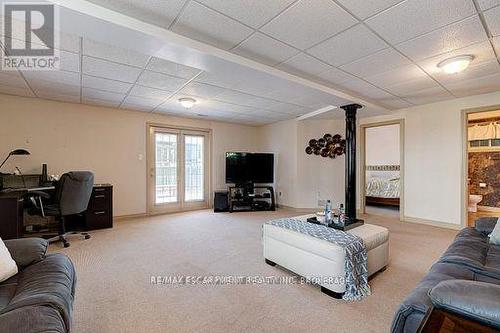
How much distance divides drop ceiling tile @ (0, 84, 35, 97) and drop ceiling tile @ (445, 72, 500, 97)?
6.62m

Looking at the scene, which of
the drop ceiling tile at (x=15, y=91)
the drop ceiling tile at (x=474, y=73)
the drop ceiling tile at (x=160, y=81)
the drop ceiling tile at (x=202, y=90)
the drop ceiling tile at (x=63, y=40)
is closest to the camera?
the drop ceiling tile at (x=63, y=40)

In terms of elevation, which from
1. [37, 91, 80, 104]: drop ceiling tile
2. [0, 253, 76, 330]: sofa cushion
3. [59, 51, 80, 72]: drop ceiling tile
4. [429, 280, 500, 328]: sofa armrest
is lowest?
[0, 253, 76, 330]: sofa cushion

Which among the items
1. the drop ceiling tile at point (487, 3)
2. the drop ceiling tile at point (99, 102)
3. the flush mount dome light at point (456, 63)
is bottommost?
the flush mount dome light at point (456, 63)

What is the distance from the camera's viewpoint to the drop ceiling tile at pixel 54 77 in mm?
3108

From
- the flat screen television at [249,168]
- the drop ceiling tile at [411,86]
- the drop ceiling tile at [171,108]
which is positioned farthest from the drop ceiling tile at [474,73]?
the drop ceiling tile at [171,108]


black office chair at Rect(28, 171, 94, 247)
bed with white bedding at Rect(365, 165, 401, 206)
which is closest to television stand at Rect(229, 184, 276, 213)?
bed with white bedding at Rect(365, 165, 401, 206)

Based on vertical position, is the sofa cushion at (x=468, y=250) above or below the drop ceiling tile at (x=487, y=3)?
below

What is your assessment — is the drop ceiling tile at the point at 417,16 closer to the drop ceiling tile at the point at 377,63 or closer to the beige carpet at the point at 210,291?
the drop ceiling tile at the point at 377,63

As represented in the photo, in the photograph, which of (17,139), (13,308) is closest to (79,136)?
(17,139)

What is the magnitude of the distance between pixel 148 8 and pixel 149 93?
228 cm

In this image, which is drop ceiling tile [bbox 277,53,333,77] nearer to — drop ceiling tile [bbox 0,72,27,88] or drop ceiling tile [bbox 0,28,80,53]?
drop ceiling tile [bbox 0,28,80,53]

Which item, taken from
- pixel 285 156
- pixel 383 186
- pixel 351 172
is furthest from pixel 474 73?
pixel 285 156

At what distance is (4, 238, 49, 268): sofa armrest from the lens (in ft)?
5.18

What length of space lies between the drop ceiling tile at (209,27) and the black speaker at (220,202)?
13.3ft
